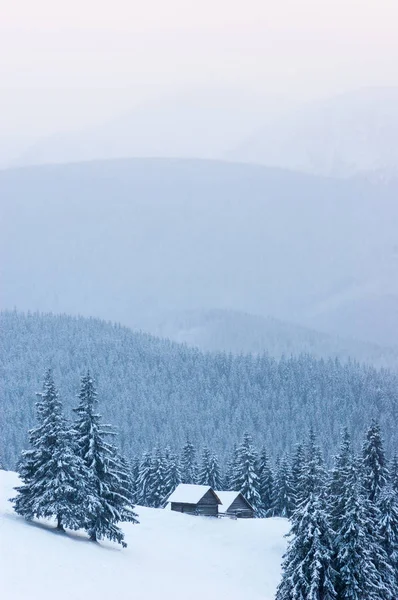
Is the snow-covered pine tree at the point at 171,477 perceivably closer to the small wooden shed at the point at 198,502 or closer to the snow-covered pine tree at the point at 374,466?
the small wooden shed at the point at 198,502

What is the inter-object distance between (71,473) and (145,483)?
2033 inches

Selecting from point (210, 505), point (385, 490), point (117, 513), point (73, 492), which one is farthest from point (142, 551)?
point (210, 505)

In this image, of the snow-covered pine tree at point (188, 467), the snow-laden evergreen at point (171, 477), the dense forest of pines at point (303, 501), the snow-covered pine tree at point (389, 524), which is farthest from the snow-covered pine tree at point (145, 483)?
the snow-covered pine tree at point (389, 524)

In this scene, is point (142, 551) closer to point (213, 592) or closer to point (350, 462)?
point (213, 592)

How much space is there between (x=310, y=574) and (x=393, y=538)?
15.0 m

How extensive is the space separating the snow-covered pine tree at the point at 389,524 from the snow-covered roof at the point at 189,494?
3206 cm

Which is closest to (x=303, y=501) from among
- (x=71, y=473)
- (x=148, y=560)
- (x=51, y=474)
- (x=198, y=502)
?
(x=71, y=473)

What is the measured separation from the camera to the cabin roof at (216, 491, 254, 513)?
92438mm

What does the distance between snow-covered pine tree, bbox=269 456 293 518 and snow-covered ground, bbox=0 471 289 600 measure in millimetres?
11920

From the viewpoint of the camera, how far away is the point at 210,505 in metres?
91.2

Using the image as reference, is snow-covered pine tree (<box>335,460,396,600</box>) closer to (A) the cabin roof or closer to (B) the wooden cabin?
(B) the wooden cabin

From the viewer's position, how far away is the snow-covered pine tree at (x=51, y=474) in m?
55.3

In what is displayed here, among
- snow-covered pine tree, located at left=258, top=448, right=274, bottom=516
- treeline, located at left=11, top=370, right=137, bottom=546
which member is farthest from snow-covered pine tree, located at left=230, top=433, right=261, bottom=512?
treeline, located at left=11, top=370, right=137, bottom=546

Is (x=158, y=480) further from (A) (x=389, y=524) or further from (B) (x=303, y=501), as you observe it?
(B) (x=303, y=501)
